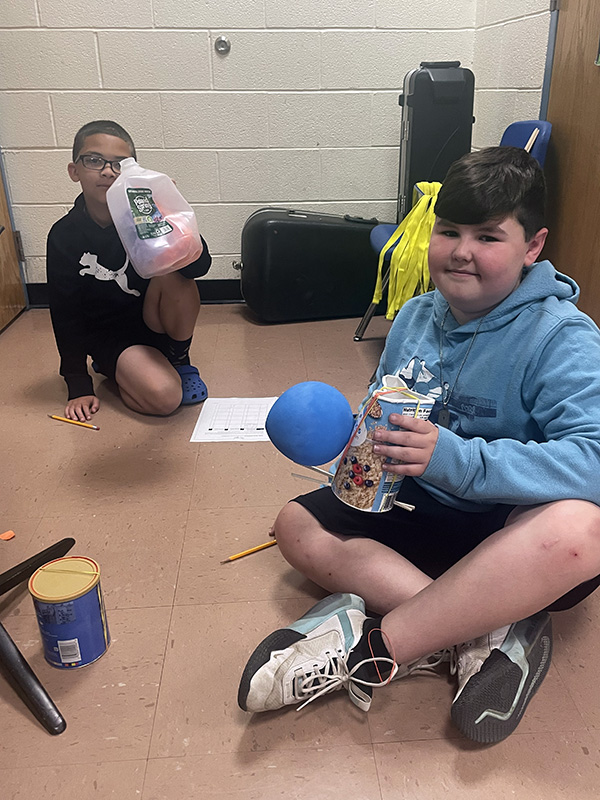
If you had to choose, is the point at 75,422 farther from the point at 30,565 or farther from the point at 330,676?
the point at 330,676

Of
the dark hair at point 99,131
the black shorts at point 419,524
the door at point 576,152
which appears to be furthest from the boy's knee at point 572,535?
the dark hair at point 99,131

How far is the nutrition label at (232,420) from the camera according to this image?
1793 millimetres

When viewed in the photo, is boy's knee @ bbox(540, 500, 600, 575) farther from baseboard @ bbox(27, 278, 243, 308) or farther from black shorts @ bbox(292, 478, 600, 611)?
baseboard @ bbox(27, 278, 243, 308)

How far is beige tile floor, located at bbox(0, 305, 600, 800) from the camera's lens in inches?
33.5

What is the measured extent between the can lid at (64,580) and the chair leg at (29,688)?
0.10 m

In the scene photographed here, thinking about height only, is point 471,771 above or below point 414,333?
below

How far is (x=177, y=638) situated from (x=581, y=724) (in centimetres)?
63

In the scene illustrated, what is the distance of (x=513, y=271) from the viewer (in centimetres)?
98

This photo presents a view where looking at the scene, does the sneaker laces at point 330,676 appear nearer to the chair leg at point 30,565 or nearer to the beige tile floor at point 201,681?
the beige tile floor at point 201,681

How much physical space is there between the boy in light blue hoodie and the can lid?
10.9 inches

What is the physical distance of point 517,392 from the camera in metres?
0.97

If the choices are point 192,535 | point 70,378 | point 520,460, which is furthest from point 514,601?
point 70,378

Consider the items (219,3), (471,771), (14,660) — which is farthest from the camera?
(219,3)

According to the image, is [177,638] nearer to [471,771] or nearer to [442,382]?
[471,771]
